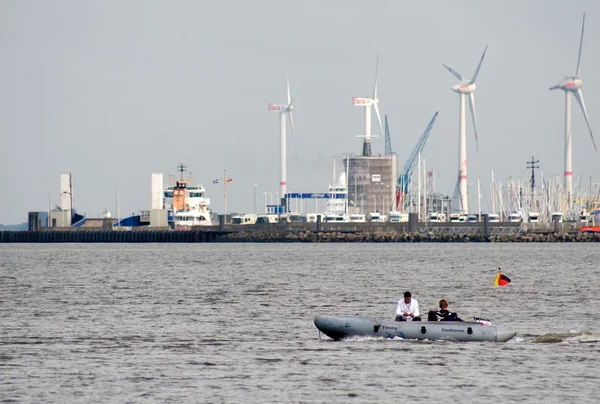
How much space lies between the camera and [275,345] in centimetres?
5575

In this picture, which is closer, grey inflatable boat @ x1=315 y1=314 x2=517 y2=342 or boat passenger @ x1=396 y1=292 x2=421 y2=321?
grey inflatable boat @ x1=315 y1=314 x2=517 y2=342

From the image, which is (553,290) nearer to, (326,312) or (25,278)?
(326,312)

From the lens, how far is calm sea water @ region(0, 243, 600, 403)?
43.5m

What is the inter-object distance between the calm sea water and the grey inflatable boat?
0.47 metres

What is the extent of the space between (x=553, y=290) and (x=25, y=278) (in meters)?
54.0

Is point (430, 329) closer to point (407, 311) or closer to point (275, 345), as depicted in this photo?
point (407, 311)

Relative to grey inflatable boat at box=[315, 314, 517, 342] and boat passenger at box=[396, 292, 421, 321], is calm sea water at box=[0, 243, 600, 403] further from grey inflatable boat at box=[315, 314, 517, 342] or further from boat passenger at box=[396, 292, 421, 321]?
boat passenger at box=[396, 292, 421, 321]

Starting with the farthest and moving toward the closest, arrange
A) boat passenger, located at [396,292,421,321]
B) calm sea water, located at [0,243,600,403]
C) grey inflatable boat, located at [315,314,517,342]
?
boat passenger, located at [396,292,421,321] < grey inflatable boat, located at [315,314,517,342] < calm sea water, located at [0,243,600,403]

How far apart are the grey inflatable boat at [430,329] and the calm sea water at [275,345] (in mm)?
468

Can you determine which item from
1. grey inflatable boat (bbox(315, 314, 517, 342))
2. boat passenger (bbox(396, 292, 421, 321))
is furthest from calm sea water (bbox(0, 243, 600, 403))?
boat passenger (bbox(396, 292, 421, 321))

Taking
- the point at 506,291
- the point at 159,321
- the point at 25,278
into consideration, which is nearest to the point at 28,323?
the point at 159,321

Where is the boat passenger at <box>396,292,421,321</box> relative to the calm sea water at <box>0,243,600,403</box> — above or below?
above

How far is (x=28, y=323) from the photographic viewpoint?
66.9 meters

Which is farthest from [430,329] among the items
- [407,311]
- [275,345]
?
[275,345]
